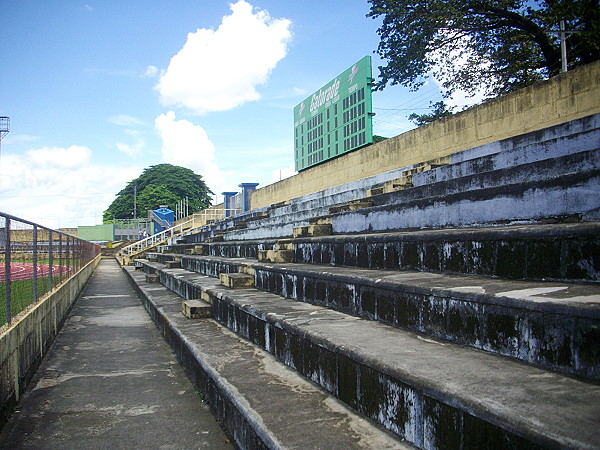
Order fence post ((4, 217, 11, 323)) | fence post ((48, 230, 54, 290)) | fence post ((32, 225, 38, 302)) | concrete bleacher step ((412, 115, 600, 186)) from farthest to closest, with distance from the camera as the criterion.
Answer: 1. fence post ((48, 230, 54, 290))
2. fence post ((32, 225, 38, 302))
3. concrete bleacher step ((412, 115, 600, 186))
4. fence post ((4, 217, 11, 323))

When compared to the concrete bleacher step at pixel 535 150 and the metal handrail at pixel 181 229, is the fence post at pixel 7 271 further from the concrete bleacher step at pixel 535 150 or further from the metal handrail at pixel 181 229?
the metal handrail at pixel 181 229

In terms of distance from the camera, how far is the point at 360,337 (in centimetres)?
240

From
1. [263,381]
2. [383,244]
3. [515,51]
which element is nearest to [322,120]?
[515,51]

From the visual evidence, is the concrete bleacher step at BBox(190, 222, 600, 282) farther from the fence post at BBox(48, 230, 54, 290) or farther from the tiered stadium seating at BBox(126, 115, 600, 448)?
the fence post at BBox(48, 230, 54, 290)

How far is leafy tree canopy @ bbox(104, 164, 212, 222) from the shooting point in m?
58.5

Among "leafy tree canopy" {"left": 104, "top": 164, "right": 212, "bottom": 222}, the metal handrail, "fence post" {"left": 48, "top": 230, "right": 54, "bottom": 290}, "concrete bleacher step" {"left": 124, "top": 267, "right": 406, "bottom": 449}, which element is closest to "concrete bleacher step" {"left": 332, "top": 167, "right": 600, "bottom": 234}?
"concrete bleacher step" {"left": 124, "top": 267, "right": 406, "bottom": 449}

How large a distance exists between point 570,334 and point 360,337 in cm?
104

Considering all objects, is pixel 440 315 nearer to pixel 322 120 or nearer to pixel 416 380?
pixel 416 380

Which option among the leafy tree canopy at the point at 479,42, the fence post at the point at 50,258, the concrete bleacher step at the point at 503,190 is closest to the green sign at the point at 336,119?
the leafy tree canopy at the point at 479,42

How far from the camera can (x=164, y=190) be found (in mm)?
58812

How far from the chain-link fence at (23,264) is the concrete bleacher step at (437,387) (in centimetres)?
218

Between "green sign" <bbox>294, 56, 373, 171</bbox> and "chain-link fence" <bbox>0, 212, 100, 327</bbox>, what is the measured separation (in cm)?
1157

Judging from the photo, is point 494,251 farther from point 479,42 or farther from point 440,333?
Result: point 479,42

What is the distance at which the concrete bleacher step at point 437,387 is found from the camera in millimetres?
1303
